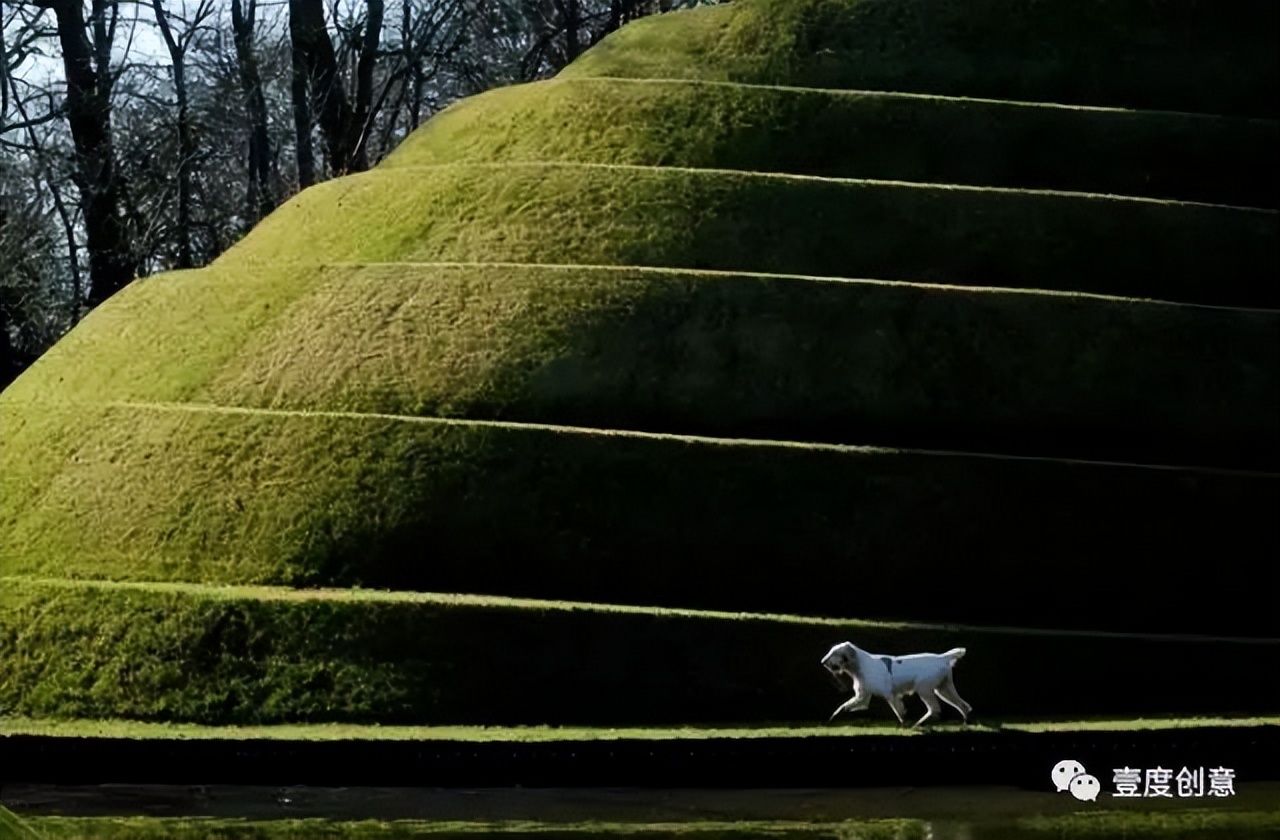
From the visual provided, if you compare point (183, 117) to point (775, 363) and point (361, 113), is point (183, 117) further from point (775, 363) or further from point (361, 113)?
point (775, 363)

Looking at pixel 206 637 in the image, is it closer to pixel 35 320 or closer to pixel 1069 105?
pixel 1069 105

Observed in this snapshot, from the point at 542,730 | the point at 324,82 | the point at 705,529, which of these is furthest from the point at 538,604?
the point at 324,82

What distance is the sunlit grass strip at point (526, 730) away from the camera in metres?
17.4

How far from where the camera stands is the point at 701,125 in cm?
2636

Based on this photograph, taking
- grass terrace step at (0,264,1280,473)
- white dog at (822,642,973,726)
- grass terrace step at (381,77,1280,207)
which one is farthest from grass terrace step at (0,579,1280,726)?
grass terrace step at (381,77,1280,207)

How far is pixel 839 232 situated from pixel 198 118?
22308 mm

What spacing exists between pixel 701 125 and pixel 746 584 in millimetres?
8034

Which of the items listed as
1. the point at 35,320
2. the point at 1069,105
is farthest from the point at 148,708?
the point at 35,320

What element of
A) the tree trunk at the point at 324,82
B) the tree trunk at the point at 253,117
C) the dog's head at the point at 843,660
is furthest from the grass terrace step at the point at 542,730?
the tree trunk at the point at 253,117

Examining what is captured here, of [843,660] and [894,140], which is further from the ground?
[894,140]

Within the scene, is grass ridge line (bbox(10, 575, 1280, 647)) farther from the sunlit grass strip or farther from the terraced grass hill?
the sunlit grass strip

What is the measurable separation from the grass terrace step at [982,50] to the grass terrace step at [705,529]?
860 centimetres

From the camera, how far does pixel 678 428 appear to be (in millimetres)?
21844

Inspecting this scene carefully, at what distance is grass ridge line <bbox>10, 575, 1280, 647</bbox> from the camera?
19.6m
